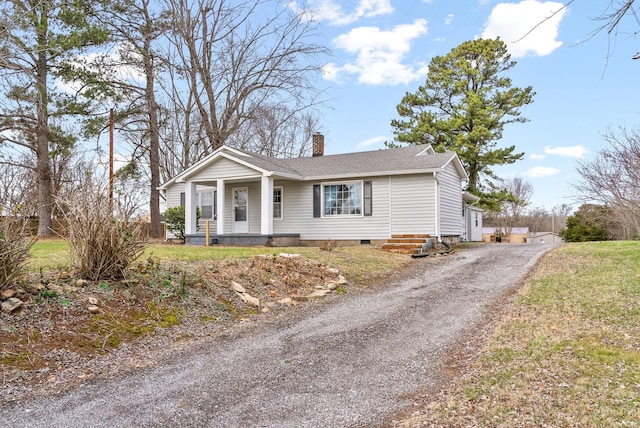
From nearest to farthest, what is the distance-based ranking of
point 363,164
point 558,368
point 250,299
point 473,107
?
1. point 558,368
2. point 250,299
3. point 363,164
4. point 473,107

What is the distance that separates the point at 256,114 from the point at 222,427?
73.4 ft

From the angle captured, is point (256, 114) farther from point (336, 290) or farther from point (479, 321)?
point (479, 321)

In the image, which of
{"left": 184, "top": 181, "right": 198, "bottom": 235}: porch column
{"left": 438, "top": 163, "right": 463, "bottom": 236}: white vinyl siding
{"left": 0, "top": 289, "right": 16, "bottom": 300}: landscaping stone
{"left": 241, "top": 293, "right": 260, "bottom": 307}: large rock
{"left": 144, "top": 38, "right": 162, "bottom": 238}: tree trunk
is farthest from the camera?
{"left": 144, "top": 38, "right": 162, "bottom": 238}: tree trunk

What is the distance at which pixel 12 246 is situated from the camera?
503 centimetres

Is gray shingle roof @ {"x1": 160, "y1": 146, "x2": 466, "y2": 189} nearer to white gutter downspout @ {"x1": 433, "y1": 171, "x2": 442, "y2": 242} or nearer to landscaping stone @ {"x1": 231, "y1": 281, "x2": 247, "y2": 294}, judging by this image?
white gutter downspout @ {"x1": 433, "y1": 171, "x2": 442, "y2": 242}

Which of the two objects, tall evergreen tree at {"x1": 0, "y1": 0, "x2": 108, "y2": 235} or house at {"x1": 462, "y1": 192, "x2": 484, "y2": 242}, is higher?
tall evergreen tree at {"x1": 0, "y1": 0, "x2": 108, "y2": 235}

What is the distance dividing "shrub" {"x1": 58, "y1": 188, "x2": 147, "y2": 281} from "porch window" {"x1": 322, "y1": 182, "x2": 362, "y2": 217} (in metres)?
10.0

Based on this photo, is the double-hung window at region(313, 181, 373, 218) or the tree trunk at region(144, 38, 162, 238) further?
the tree trunk at region(144, 38, 162, 238)

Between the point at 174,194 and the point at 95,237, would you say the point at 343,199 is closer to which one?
the point at 174,194

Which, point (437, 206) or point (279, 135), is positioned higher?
point (279, 135)

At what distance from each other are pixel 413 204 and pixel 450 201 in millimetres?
2192

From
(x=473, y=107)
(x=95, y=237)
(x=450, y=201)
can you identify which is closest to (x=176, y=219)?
(x=450, y=201)

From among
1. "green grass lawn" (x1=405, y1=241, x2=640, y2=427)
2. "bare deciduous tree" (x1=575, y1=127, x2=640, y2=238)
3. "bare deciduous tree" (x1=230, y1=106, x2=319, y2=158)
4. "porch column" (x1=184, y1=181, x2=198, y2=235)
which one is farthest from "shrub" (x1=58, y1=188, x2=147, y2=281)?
"bare deciduous tree" (x1=230, y1=106, x2=319, y2=158)

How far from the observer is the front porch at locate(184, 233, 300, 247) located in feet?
50.3
